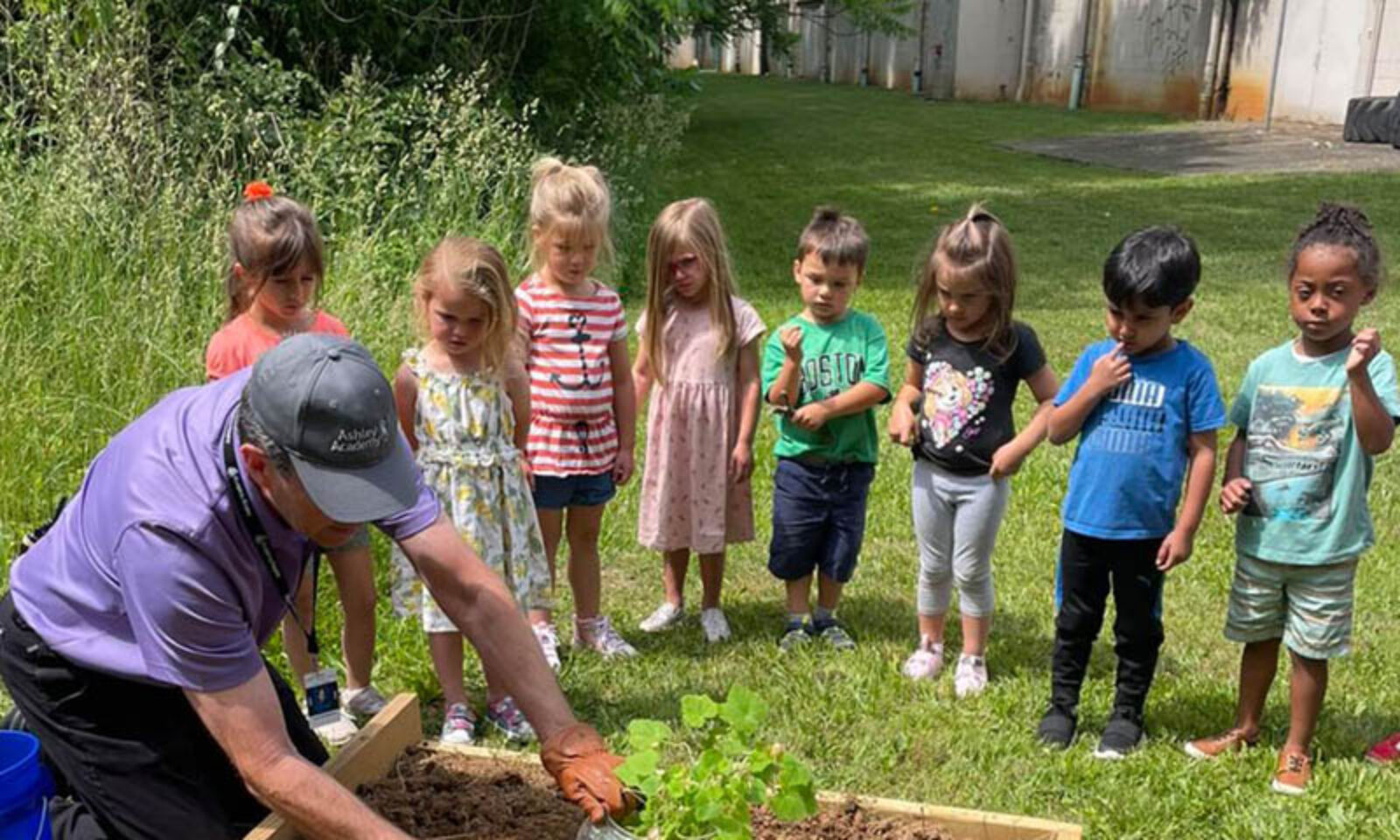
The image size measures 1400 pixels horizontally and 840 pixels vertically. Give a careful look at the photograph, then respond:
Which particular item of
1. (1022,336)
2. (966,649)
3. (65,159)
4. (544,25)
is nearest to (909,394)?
(1022,336)

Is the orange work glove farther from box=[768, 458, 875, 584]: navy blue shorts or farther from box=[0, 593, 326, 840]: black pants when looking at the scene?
box=[768, 458, 875, 584]: navy blue shorts

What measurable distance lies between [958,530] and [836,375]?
0.66 metres

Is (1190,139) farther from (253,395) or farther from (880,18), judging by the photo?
(253,395)

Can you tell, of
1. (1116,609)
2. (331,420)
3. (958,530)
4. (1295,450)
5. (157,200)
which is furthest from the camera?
(157,200)

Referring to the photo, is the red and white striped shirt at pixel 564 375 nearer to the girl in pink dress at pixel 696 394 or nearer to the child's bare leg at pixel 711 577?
the girl in pink dress at pixel 696 394

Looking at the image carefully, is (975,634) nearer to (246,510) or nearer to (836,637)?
(836,637)

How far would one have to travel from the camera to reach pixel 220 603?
7.52ft

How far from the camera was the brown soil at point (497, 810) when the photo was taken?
8.76 ft

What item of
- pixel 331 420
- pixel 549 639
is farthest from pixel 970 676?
pixel 331 420

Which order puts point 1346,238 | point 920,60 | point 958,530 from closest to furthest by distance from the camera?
point 1346,238
point 958,530
point 920,60

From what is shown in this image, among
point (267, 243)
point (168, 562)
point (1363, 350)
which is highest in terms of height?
point (267, 243)

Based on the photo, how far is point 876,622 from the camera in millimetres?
4711

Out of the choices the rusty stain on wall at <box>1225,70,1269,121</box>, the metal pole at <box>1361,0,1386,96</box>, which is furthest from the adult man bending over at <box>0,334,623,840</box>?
the rusty stain on wall at <box>1225,70,1269,121</box>

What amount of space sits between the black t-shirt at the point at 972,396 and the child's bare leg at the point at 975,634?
51cm
